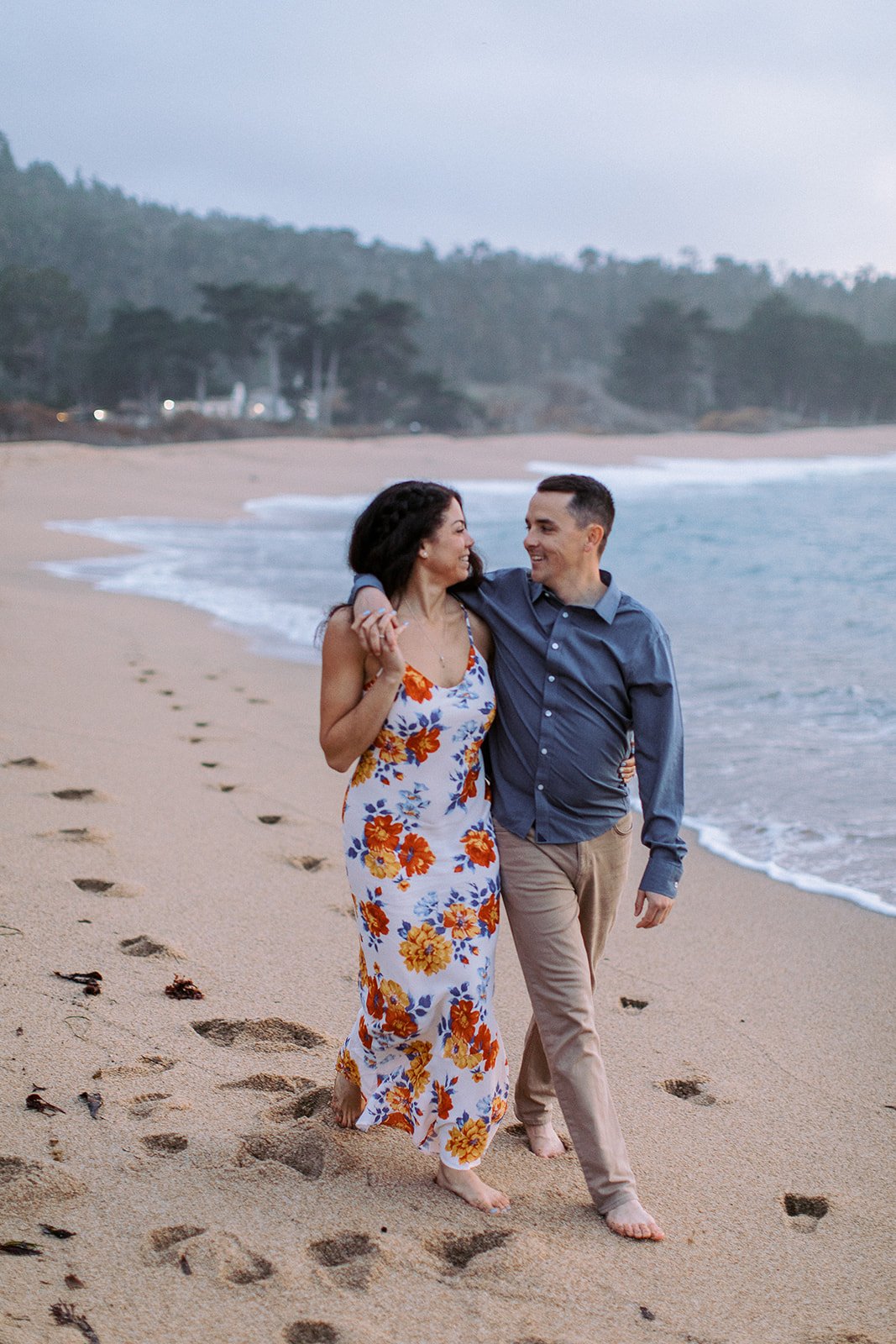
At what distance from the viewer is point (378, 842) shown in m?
2.46

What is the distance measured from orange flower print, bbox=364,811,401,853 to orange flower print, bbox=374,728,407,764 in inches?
4.5

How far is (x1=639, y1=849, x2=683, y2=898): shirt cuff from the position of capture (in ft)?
8.12

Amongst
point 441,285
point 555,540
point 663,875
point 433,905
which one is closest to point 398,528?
point 555,540

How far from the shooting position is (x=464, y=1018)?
8.05 feet

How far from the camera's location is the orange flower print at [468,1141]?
2.45 metres

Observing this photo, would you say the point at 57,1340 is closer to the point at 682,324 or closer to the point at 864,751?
the point at 864,751

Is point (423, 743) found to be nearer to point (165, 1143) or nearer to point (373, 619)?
point (373, 619)

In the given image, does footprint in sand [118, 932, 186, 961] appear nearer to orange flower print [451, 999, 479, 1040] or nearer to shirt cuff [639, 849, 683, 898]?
orange flower print [451, 999, 479, 1040]

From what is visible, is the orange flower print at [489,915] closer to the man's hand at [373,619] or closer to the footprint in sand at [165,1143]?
the man's hand at [373,619]

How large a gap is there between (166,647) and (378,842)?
6.12 meters

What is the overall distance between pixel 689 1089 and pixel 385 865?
42.5 inches

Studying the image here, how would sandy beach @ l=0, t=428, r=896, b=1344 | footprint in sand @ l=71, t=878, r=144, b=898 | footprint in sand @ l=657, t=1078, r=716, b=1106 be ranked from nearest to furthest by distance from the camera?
sandy beach @ l=0, t=428, r=896, b=1344, footprint in sand @ l=657, t=1078, r=716, b=1106, footprint in sand @ l=71, t=878, r=144, b=898

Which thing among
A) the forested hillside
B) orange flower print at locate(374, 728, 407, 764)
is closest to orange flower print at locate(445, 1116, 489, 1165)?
orange flower print at locate(374, 728, 407, 764)

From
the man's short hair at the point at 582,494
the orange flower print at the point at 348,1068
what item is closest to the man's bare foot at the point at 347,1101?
the orange flower print at the point at 348,1068
